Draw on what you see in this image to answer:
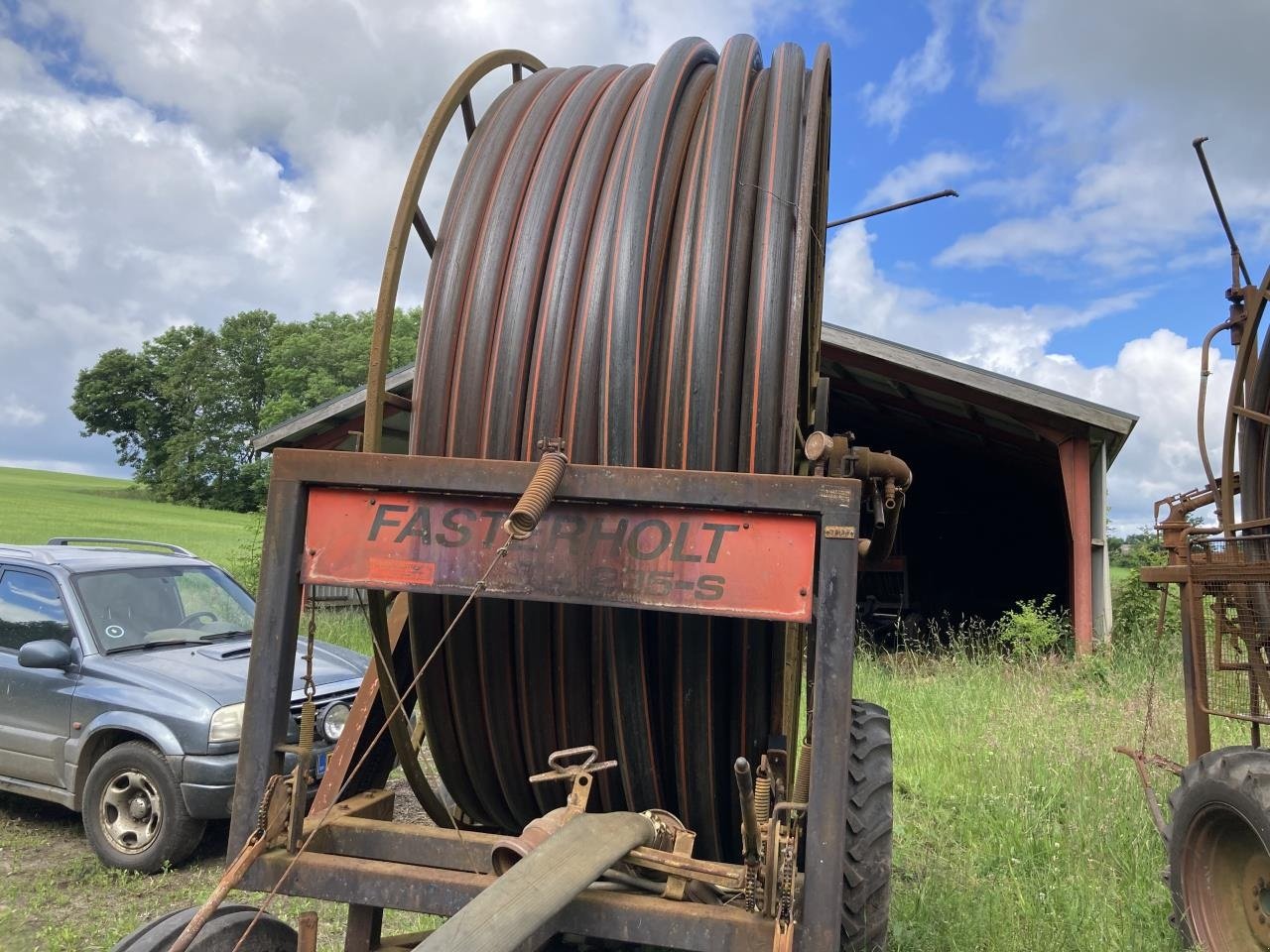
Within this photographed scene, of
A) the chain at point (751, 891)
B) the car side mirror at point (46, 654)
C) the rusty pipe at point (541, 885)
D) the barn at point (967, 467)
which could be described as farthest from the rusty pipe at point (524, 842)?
the car side mirror at point (46, 654)

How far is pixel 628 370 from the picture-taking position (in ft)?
9.36

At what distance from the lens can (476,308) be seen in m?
3.05

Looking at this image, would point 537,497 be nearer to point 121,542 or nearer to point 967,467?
point 121,542

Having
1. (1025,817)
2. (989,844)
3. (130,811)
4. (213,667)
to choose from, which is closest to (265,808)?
(130,811)

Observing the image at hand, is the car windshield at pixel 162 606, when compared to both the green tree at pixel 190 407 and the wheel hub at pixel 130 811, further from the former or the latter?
the green tree at pixel 190 407

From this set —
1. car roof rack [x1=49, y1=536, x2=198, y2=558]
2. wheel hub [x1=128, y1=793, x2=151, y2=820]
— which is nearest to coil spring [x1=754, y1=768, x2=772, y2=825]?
wheel hub [x1=128, y1=793, x2=151, y2=820]

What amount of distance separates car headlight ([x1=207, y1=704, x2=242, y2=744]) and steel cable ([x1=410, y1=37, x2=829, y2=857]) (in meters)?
2.61

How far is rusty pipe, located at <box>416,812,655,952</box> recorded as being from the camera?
6.04 ft

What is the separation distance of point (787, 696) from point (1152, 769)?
4.97 metres

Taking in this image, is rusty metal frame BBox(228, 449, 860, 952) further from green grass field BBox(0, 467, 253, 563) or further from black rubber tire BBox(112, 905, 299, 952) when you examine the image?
green grass field BBox(0, 467, 253, 563)

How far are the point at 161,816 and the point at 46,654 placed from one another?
120 cm

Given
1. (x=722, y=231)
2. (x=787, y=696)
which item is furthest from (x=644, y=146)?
(x=787, y=696)

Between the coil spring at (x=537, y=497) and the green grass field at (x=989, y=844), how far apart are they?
108 inches

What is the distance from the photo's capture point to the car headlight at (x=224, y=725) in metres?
5.35
